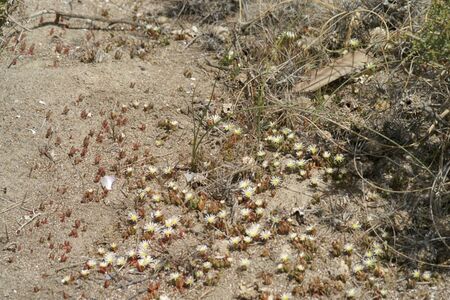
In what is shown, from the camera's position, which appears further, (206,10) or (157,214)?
(206,10)

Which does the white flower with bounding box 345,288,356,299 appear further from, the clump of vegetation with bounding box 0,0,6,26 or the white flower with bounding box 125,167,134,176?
the clump of vegetation with bounding box 0,0,6,26

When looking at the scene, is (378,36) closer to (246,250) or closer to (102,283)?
(246,250)

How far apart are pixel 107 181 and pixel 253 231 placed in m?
1.30

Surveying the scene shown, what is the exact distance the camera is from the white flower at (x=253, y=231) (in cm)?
500

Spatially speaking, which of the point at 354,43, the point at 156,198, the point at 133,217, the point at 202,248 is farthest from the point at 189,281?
the point at 354,43

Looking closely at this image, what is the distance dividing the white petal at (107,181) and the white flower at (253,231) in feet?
3.96

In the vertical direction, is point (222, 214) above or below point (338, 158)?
below

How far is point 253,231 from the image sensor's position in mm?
5020

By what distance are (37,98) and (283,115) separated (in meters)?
2.23

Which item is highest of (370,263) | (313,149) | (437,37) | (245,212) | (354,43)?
(437,37)

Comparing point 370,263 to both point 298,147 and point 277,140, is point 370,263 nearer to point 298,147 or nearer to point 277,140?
point 298,147

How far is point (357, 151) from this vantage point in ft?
17.9

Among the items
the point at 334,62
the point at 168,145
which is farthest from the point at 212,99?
the point at 334,62

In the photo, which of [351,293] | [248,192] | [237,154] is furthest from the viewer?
[237,154]
